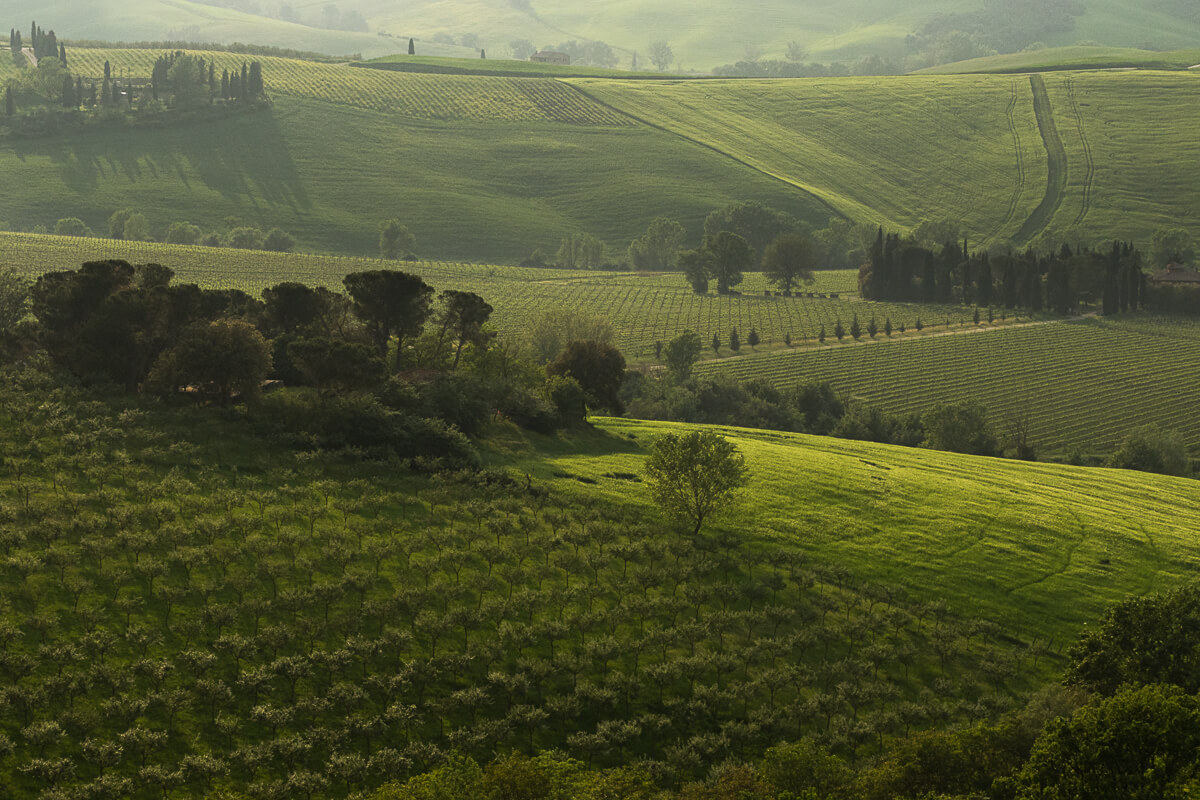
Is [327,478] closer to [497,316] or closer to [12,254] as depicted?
[497,316]

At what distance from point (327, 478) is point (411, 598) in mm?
15972

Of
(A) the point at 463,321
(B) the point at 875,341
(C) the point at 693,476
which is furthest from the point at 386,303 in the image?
(B) the point at 875,341

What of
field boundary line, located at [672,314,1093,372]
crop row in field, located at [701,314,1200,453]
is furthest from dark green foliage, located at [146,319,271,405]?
crop row in field, located at [701,314,1200,453]

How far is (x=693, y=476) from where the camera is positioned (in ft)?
209

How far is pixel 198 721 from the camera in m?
39.6

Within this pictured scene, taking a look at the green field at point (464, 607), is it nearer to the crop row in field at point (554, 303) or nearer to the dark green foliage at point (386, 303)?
the dark green foliage at point (386, 303)

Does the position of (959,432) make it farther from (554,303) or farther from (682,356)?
(554,303)

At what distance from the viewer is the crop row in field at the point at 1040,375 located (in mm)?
127188

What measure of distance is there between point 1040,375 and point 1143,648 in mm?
106479

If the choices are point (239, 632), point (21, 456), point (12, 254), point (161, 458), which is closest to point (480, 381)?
point (161, 458)

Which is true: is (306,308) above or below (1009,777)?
above

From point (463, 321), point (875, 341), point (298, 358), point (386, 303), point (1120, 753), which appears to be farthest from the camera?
point (875, 341)

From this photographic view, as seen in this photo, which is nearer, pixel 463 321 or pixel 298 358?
pixel 298 358

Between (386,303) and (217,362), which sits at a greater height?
(386,303)
